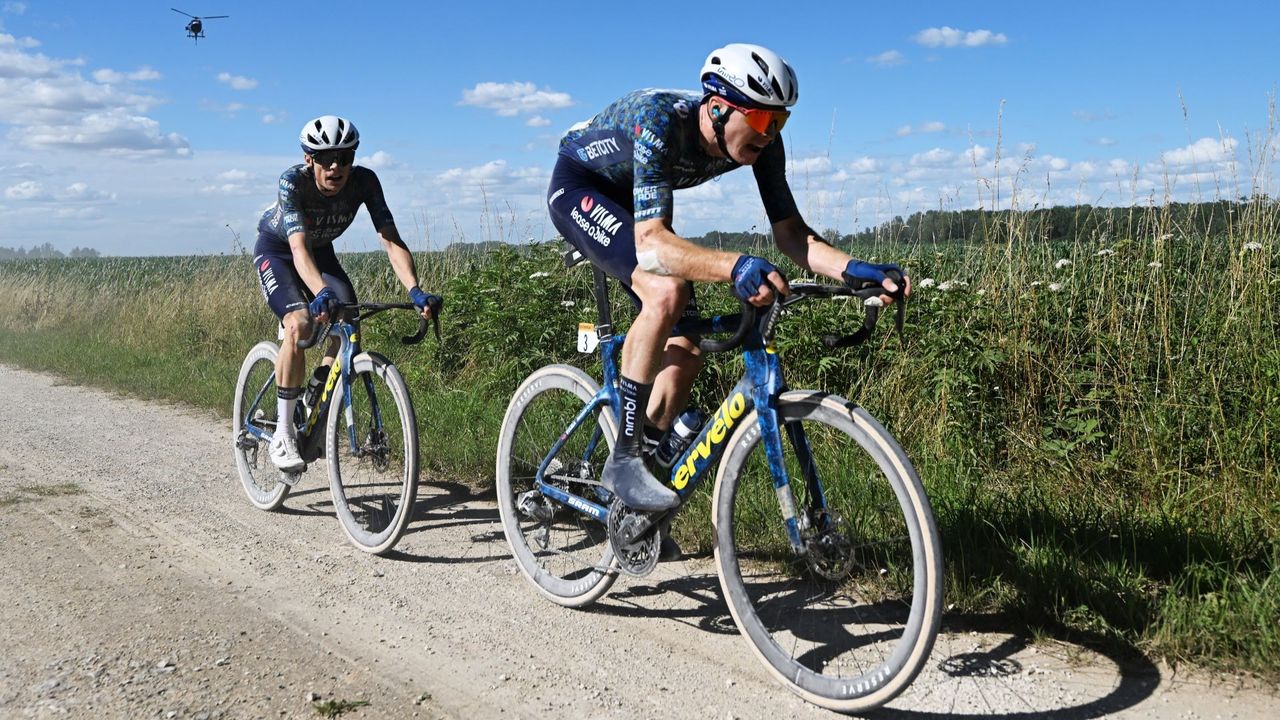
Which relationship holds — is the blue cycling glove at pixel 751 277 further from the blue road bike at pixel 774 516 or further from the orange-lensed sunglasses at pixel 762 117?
the orange-lensed sunglasses at pixel 762 117

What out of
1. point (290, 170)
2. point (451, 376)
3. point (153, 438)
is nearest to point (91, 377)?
point (153, 438)

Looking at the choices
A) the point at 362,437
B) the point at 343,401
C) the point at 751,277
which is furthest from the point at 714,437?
the point at 343,401

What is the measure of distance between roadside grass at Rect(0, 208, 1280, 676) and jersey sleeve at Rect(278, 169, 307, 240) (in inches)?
74.2

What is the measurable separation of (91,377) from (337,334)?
26.5 ft

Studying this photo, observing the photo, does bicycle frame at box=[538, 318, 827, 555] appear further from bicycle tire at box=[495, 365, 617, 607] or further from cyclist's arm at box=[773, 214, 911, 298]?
bicycle tire at box=[495, 365, 617, 607]

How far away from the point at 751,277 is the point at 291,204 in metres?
3.53

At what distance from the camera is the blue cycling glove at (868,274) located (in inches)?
127

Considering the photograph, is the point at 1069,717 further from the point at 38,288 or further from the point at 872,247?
the point at 38,288

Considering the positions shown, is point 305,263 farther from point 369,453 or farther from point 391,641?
point 391,641

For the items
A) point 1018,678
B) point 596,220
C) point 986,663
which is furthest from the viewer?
point 596,220

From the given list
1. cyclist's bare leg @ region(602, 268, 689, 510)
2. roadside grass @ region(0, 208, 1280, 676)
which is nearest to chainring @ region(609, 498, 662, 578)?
cyclist's bare leg @ region(602, 268, 689, 510)

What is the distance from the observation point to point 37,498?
20.3ft

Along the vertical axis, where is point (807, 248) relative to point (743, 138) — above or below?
below

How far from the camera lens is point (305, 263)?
552 centimetres
